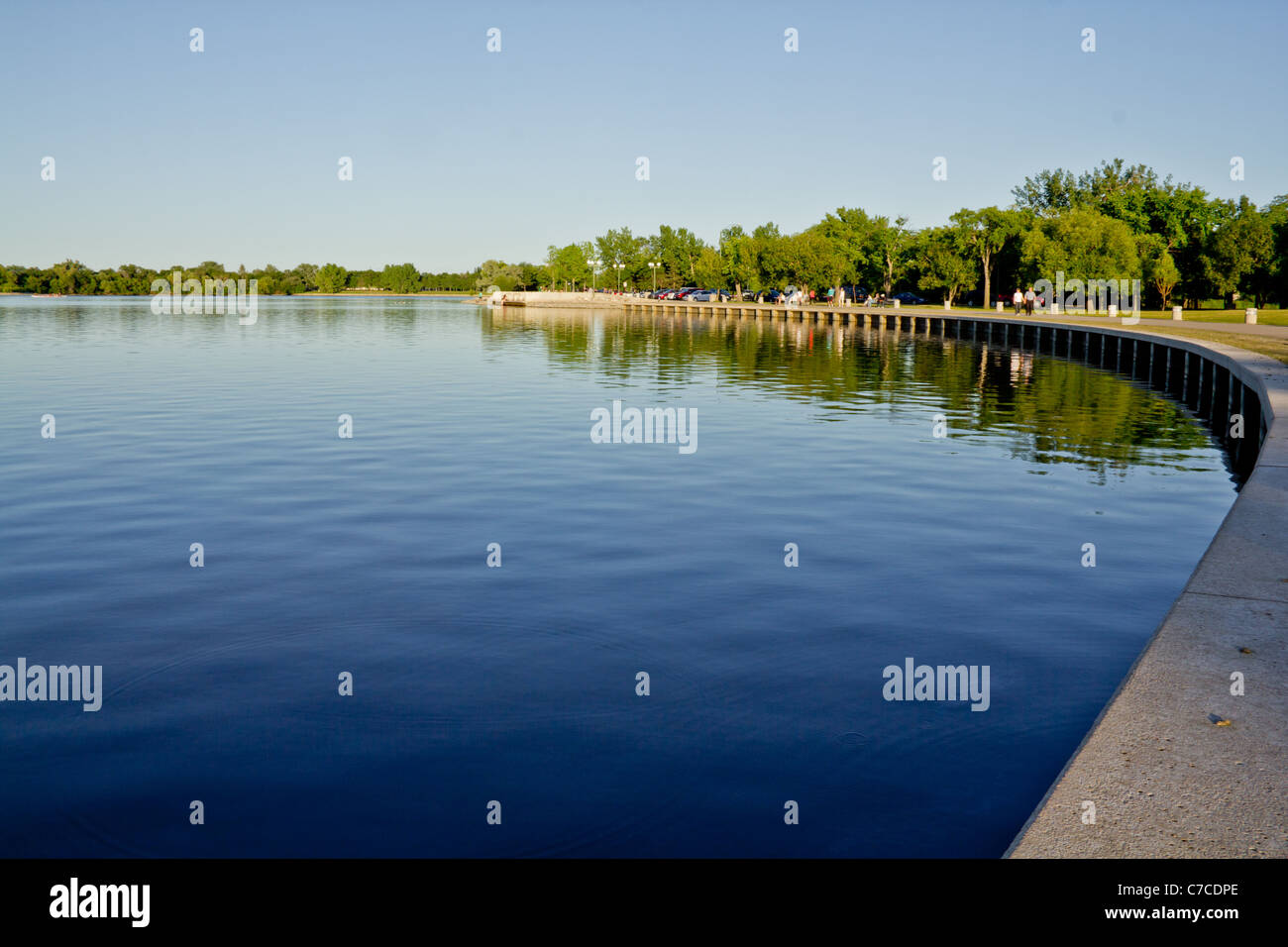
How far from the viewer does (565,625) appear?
10961 mm

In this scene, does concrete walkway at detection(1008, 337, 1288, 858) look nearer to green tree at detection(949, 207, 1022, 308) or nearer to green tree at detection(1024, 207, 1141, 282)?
green tree at detection(1024, 207, 1141, 282)

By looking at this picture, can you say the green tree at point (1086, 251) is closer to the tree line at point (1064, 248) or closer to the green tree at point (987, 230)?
the tree line at point (1064, 248)

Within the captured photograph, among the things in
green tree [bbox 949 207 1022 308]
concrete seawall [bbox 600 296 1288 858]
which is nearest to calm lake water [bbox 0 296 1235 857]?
concrete seawall [bbox 600 296 1288 858]

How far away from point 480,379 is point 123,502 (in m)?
23.6

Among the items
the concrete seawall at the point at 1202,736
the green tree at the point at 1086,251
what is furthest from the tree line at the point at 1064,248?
the concrete seawall at the point at 1202,736

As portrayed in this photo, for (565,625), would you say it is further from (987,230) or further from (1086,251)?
(987,230)

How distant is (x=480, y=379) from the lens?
131 feet

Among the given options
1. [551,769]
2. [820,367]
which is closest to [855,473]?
[551,769]

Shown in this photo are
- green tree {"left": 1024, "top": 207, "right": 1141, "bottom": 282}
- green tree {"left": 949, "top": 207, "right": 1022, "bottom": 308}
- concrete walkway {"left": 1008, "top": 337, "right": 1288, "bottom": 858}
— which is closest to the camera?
concrete walkway {"left": 1008, "top": 337, "right": 1288, "bottom": 858}

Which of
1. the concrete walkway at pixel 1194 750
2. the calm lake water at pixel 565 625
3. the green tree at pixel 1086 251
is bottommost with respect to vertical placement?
the calm lake water at pixel 565 625

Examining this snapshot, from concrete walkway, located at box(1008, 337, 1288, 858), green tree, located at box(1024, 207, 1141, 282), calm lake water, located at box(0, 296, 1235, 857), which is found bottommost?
calm lake water, located at box(0, 296, 1235, 857)

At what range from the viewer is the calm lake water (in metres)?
7.19

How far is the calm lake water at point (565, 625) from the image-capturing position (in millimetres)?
7188

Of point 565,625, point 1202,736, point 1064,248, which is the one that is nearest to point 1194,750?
point 1202,736
